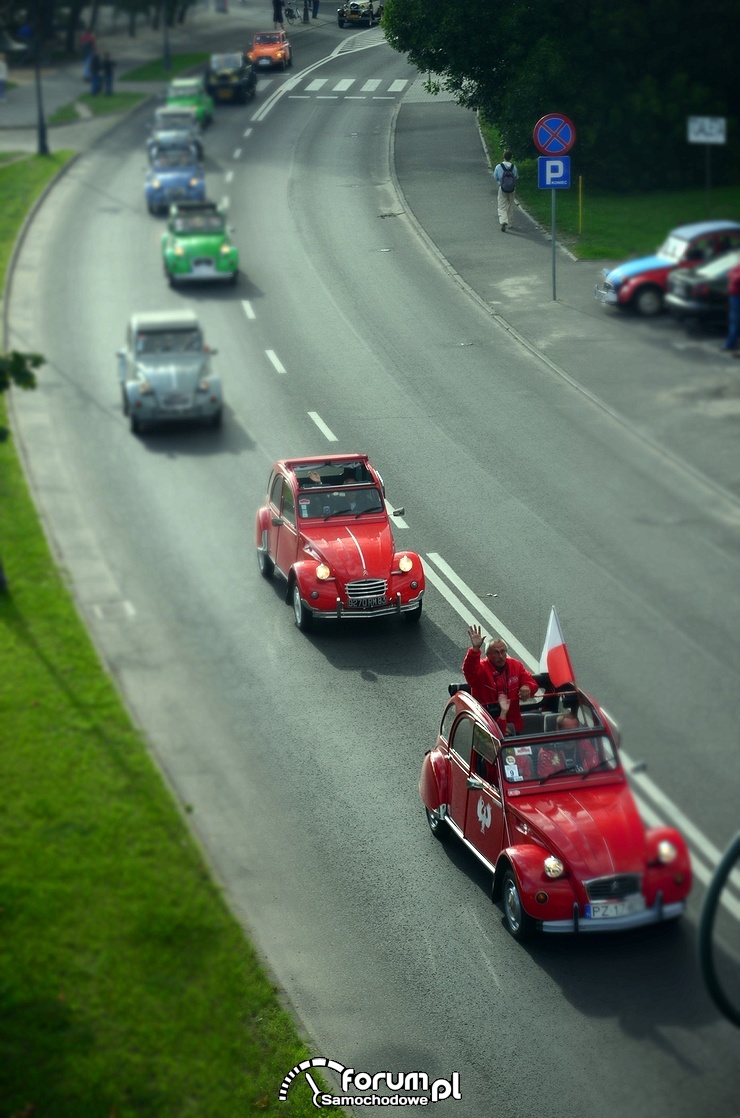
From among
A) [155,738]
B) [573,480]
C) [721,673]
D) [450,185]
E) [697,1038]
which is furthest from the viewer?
[573,480]

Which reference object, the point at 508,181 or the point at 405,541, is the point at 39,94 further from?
the point at 405,541

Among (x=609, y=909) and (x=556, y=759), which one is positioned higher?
(x=556, y=759)

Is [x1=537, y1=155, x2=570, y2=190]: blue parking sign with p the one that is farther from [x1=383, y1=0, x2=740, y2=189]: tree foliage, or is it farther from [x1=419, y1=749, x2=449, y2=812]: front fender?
[x1=419, y1=749, x2=449, y2=812]: front fender

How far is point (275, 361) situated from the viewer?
90.9 feet

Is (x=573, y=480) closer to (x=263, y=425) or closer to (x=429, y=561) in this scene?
(x=429, y=561)

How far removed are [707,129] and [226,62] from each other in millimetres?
8691

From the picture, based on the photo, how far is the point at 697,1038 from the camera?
10992 millimetres

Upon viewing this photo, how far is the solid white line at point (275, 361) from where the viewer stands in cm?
2700

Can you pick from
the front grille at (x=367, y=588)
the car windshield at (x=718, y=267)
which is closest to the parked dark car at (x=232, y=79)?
the front grille at (x=367, y=588)

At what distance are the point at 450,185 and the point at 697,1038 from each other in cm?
1114

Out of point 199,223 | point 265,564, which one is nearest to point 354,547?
point 265,564

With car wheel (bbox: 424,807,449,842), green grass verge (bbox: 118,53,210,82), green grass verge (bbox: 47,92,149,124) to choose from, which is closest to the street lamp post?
green grass verge (bbox: 47,92,149,124)

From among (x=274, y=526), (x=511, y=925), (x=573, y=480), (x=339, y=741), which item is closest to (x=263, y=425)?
(x=274, y=526)
